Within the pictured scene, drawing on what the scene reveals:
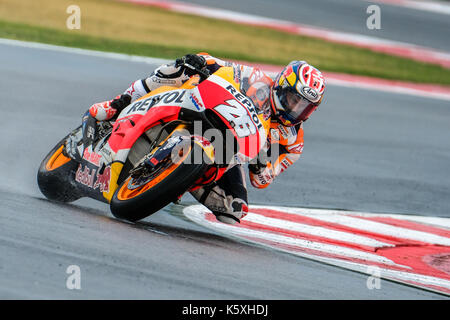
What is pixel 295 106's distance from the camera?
5.82 meters

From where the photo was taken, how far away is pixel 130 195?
5.49m

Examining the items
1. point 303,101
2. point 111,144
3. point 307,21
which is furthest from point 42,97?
point 307,21

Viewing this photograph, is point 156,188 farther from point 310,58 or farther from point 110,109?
point 310,58

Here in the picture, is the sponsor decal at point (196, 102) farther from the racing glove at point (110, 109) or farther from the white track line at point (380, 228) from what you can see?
the white track line at point (380, 228)

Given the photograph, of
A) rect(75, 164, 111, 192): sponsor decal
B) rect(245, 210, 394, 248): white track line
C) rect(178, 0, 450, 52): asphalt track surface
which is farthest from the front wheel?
rect(178, 0, 450, 52): asphalt track surface

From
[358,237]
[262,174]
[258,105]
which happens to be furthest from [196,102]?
[358,237]

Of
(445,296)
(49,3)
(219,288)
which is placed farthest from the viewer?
(49,3)

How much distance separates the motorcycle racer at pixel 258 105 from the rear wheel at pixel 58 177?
0.45 meters

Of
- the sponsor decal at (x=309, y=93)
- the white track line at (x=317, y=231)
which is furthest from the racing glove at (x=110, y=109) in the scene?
the white track line at (x=317, y=231)

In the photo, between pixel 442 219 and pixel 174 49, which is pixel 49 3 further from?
pixel 442 219

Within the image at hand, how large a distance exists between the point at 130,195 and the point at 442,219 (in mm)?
3933

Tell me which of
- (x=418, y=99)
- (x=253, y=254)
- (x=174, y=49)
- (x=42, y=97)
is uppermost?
(x=174, y=49)

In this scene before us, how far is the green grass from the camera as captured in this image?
1405 cm

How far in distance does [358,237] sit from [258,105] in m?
1.84
